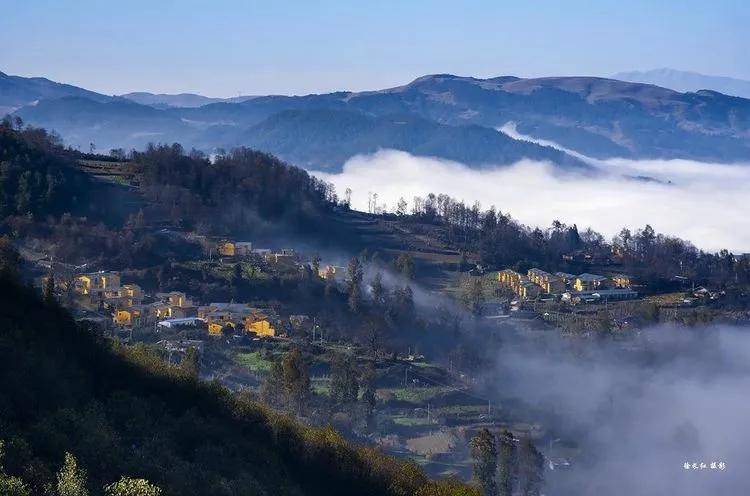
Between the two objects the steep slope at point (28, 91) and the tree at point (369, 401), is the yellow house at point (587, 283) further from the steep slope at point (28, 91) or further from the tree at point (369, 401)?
the steep slope at point (28, 91)

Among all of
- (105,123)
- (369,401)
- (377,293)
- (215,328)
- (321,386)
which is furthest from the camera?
(105,123)

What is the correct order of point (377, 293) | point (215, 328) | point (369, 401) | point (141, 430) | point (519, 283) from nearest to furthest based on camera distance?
point (141, 430) → point (369, 401) → point (215, 328) → point (377, 293) → point (519, 283)

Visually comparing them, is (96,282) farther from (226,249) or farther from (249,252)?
(249,252)

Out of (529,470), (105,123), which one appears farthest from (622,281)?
(105,123)

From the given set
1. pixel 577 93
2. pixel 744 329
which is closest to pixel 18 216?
pixel 744 329

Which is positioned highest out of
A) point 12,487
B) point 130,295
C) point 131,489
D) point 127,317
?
point 12,487

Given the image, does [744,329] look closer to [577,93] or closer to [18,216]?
[18,216]
